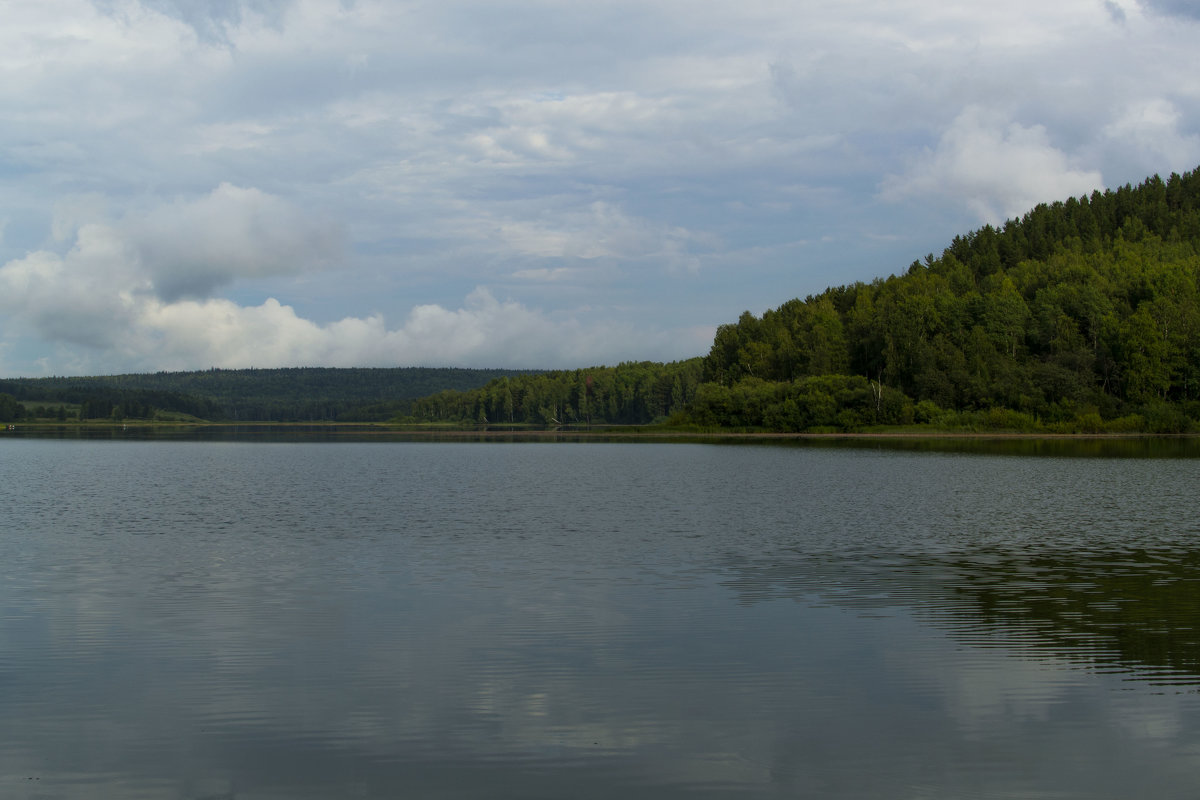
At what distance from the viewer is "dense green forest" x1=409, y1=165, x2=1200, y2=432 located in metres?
115

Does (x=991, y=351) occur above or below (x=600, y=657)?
above

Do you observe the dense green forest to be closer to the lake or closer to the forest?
the forest

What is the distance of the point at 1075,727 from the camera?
34.3ft

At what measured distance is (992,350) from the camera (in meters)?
125

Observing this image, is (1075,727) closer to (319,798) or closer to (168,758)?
(319,798)

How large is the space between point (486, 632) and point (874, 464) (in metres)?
52.1

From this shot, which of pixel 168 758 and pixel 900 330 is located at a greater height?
pixel 900 330

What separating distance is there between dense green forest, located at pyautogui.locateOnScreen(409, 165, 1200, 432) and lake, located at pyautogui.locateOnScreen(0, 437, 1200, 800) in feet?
313

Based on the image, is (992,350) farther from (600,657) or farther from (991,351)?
(600,657)

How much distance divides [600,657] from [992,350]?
400ft

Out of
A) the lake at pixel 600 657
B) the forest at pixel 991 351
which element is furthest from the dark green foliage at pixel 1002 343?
the lake at pixel 600 657

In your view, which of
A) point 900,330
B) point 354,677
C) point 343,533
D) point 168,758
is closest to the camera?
point 168,758

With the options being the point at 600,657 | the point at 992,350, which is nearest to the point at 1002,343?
the point at 992,350

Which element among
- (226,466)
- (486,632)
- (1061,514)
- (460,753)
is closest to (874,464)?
(1061,514)
